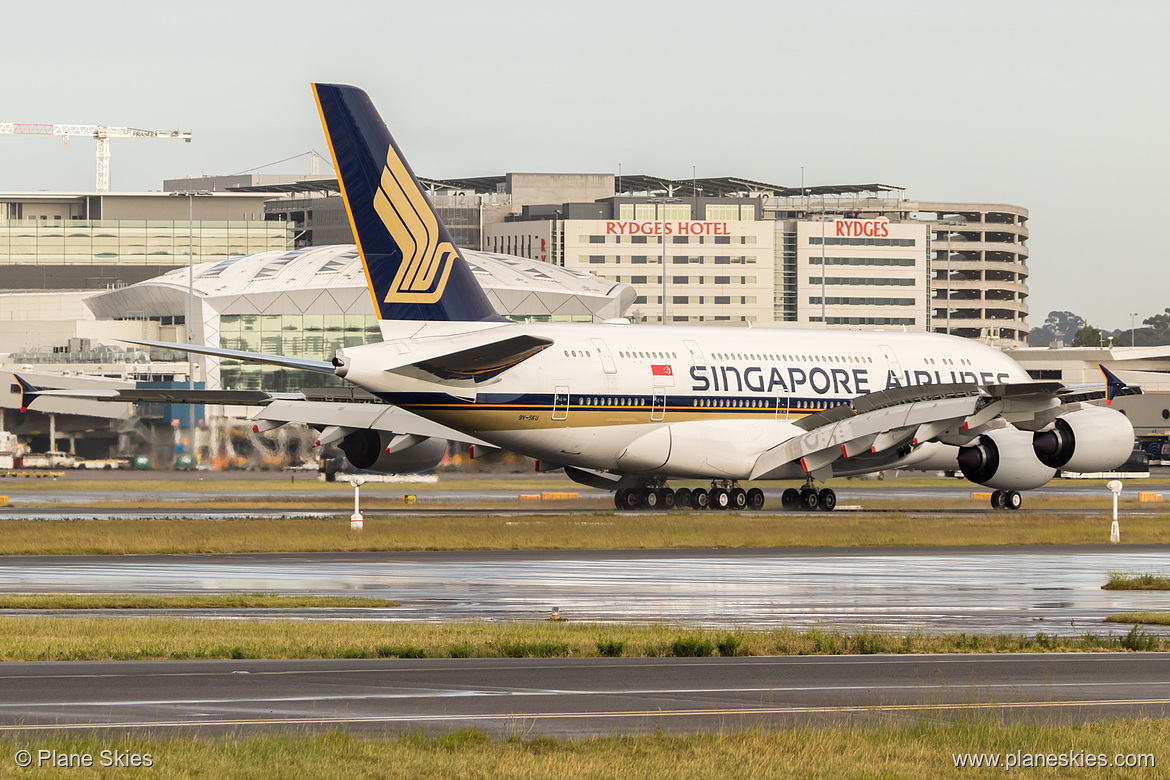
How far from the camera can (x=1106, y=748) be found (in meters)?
11.4

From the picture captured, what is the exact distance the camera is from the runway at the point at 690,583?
2119 cm

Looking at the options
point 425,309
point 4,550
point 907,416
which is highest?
point 425,309

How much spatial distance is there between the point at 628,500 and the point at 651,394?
15.2ft

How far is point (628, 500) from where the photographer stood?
49188 millimetres

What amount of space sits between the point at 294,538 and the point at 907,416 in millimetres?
20338

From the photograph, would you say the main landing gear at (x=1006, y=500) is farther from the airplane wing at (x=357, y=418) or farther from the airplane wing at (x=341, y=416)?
the airplane wing at (x=341, y=416)

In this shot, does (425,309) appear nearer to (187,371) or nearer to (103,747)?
(103,747)

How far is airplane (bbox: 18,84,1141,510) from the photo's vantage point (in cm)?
4181

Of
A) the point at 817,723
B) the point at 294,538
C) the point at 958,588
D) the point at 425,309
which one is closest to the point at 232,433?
the point at 425,309

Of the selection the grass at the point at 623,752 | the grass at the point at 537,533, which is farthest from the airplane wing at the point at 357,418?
the grass at the point at 623,752

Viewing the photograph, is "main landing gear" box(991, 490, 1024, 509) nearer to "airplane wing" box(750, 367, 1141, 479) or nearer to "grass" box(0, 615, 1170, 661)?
"airplane wing" box(750, 367, 1141, 479)

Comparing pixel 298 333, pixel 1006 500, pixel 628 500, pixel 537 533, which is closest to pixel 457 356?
pixel 537 533

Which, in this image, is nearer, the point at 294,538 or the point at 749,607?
the point at 749,607

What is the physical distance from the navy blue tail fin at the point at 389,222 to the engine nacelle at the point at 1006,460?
1799cm
